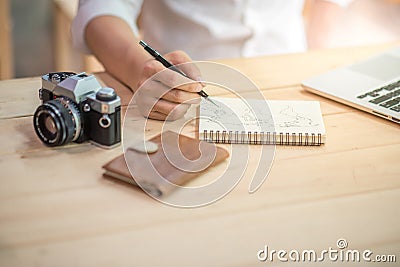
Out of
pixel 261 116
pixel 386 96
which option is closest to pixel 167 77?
pixel 261 116

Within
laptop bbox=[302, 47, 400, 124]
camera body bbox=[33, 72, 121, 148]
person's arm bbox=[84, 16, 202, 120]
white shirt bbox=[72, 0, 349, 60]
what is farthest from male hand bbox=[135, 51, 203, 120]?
white shirt bbox=[72, 0, 349, 60]

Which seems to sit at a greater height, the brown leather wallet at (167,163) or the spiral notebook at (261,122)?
the spiral notebook at (261,122)

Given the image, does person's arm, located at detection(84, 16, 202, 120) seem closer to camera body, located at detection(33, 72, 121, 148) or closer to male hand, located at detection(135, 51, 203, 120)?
male hand, located at detection(135, 51, 203, 120)

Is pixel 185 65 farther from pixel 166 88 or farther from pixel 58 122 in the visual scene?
pixel 58 122

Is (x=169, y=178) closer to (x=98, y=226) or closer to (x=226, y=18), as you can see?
(x=98, y=226)

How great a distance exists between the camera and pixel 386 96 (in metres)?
1.10

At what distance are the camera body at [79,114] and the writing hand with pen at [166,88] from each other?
4.2 inches

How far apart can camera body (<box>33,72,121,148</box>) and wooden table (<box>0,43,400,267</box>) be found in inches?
0.8

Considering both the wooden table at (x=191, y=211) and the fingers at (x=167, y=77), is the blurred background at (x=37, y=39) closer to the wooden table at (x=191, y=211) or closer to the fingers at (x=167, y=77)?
the fingers at (x=167, y=77)

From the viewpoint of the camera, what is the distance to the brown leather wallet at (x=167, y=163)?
2.69 feet

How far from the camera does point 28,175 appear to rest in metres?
0.84

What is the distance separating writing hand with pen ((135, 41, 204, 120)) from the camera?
3.27 feet

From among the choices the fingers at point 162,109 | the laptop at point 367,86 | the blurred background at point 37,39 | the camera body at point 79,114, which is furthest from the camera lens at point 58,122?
the blurred background at point 37,39

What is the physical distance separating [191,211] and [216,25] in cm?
74
